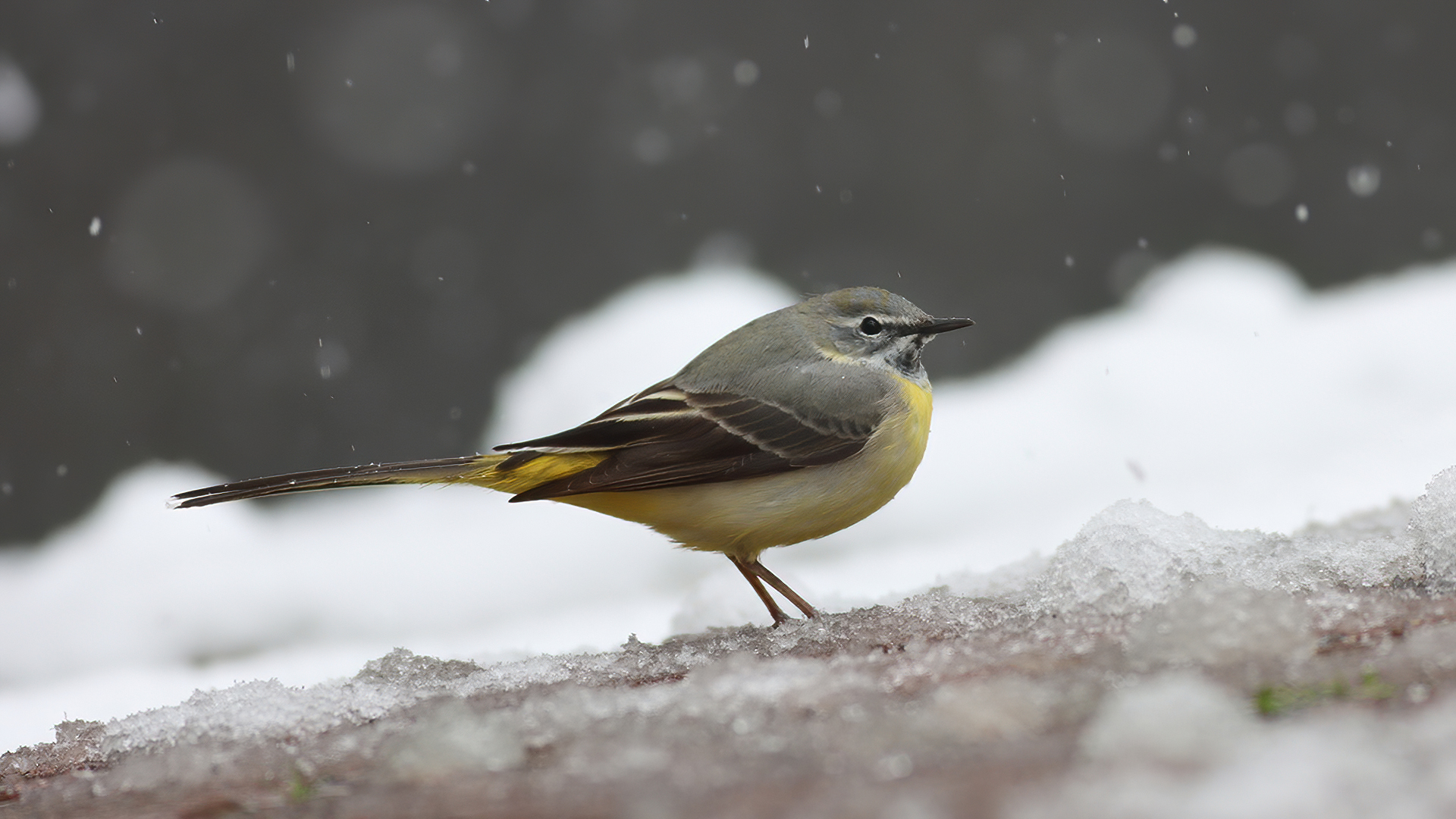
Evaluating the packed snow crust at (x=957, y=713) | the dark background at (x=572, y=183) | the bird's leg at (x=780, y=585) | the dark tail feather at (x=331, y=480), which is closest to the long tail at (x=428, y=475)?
the dark tail feather at (x=331, y=480)

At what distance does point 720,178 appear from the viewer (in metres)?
9.83

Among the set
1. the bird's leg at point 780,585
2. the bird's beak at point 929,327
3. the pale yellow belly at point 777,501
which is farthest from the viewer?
the bird's beak at point 929,327

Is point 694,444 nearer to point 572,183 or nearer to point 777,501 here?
point 777,501

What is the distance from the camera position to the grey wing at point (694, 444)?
3.98 metres

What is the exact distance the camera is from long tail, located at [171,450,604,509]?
13.0ft

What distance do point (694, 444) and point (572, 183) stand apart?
6049 mm

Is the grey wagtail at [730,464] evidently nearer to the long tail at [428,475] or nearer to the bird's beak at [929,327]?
the long tail at [428,475]

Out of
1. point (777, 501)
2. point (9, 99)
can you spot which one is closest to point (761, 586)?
point (777, 501)

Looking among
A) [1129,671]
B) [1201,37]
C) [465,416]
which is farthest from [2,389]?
[1201,37]

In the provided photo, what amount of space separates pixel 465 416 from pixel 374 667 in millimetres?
→ 5816

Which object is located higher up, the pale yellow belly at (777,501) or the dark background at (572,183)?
the dark background at (572,183)

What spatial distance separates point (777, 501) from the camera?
13.5 ft

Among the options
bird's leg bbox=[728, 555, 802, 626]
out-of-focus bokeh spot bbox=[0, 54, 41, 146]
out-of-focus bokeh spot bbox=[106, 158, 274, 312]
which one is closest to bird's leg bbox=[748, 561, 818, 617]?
bird's leg bbox=[728, 555, 802, 626]

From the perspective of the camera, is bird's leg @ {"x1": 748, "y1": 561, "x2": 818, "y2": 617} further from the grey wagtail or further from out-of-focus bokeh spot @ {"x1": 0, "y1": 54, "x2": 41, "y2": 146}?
out-of-focus bokeh spot @ {"x1": 0, "y1": 54, "x2": 41, "y2": 146}
